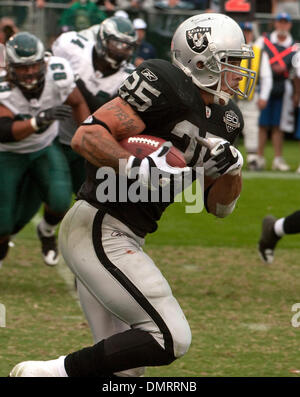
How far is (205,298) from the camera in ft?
19.4

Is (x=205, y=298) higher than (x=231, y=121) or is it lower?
lower

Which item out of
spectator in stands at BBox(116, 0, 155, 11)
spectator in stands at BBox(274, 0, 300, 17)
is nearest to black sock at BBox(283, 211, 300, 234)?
spectator in stands at BBox(116, 0, 155, 11)

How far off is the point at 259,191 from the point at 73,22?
2676 mm

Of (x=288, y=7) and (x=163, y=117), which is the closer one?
(x=163, y=117)

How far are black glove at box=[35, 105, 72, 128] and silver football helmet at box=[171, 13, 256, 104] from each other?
1.99 meters

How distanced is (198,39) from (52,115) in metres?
2.12

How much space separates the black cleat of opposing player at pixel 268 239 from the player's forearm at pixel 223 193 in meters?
2.52

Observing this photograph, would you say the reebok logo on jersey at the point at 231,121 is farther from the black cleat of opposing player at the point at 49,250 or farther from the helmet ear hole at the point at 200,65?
the black cleat of opposing player at the point at 49,250

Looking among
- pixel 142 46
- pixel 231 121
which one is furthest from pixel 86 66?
pixel 142 46

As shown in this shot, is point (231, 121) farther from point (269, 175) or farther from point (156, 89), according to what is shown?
point (269, 175)

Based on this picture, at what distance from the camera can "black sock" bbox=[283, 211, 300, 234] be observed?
621 cm

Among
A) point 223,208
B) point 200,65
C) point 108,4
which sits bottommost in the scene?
point 108,4

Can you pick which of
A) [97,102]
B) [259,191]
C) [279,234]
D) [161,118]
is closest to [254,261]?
→ [279,234]
